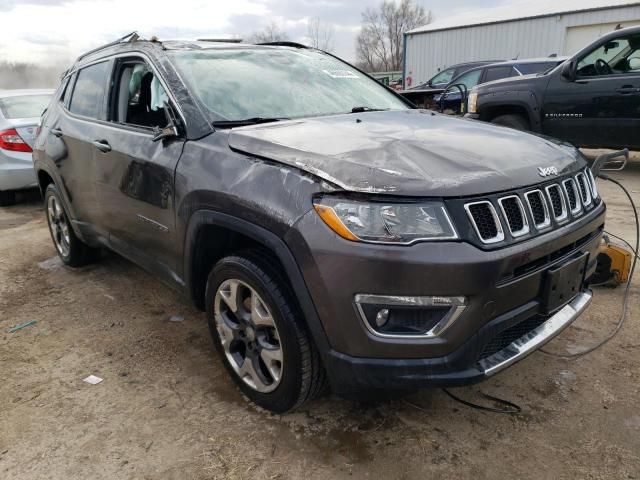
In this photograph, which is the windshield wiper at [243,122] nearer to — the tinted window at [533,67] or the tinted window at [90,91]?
the tinted window at [90,91]

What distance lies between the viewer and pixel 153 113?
3172 millimetres

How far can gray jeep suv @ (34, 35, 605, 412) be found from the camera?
1.89 metres

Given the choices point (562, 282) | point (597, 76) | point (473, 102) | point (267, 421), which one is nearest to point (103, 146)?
point (267, 421)

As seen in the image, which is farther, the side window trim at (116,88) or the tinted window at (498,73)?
the tinted window at (498,73)

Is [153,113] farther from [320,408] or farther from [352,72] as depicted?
[320,408]

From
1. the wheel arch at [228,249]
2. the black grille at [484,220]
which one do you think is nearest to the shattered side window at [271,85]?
the wheel arch at [228,249]

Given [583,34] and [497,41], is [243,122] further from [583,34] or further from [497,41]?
[497,41]

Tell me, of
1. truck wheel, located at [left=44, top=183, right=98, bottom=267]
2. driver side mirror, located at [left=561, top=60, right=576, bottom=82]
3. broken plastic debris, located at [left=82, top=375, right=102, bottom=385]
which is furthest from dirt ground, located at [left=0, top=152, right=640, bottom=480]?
driver side mirror, located at [left=561, top=60, right=576, bottom=82]

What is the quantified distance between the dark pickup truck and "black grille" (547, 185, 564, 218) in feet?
18.4

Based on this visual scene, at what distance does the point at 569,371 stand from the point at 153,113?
2775 millimetres

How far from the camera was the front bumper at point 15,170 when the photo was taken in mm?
6816

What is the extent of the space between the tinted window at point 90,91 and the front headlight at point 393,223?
2.52 meters

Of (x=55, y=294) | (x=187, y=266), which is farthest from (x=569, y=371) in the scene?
(x=55, y=294)

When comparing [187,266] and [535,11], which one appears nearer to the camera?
[187,266]
